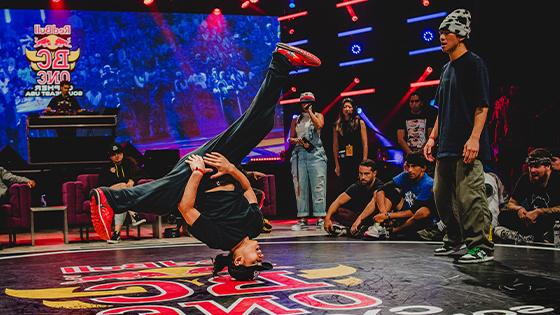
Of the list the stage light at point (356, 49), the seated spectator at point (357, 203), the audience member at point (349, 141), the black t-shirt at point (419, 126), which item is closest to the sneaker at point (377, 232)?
the seated spectator at point (357, 203)

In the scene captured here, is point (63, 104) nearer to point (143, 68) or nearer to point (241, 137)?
point (143, 68)

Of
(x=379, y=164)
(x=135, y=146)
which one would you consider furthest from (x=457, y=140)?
(x=135, y=146)

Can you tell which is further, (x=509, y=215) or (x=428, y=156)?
(x=509, y=215)

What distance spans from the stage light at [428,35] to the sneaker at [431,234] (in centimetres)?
423

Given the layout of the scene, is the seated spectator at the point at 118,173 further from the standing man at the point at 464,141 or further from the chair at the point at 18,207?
the standing man at the point at 464,141

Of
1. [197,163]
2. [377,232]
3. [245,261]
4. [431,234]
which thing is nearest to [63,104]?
[377,232]

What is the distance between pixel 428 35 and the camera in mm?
9500

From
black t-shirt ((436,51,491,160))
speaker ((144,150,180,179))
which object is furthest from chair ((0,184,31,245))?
→ black t-shirt ((436,51,491,160))

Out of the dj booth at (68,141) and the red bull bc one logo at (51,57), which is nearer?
the dj booth at (68,141)

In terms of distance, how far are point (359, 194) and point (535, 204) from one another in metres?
1.84

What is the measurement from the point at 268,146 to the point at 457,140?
24.0ft

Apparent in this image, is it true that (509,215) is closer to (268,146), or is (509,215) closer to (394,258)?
(394,258)

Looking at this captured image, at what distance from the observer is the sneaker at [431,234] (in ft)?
19.5

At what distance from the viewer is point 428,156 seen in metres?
4.70
